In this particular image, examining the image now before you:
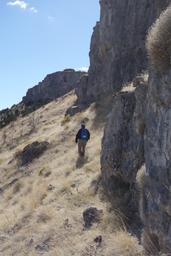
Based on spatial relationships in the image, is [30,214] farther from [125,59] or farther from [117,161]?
[125,59]

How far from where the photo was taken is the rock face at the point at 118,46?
3581 centimetres

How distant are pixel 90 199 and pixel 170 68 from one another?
337 inches

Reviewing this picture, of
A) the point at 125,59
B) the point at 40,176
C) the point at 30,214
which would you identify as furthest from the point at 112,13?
the point at 30,214

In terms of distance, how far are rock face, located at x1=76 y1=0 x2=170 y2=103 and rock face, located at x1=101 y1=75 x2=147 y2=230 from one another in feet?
57.7

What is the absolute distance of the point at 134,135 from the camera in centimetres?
1537

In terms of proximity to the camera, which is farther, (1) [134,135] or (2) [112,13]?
(2) [112,13]

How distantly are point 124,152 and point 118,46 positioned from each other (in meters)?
23.7

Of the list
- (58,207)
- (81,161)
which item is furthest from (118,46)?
(58,207)

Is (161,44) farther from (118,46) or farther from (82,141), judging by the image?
(118,46)

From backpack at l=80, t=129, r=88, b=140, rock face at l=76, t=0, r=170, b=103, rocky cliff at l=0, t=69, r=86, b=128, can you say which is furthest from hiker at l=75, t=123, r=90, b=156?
rocky cliff at l=0, t=69, r=86, b=128

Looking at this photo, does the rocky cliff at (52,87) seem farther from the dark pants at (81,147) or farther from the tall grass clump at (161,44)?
the tall grass clump at (161,44)

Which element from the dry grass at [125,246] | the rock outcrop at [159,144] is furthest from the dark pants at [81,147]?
the rock outcrop at [159,144]

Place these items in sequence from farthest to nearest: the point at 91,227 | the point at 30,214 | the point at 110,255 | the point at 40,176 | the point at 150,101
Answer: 1. the point at 40,176
2. the point at 30,214
3. the point at 91,227
4. the point at 110,255
5. the point at 150,101

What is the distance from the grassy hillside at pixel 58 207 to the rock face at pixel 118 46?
729 cm
